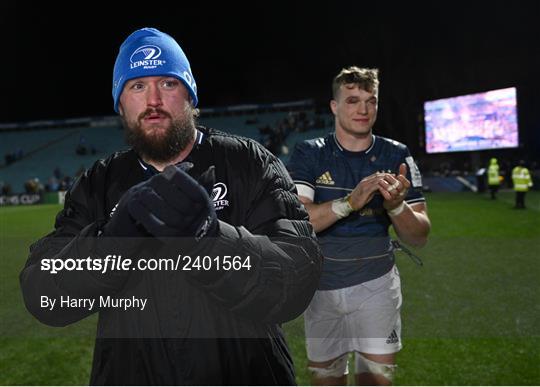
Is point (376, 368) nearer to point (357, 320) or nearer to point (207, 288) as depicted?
point (357, 320)

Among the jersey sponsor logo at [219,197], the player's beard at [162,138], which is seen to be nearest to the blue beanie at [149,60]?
the player's beard at [162,138]

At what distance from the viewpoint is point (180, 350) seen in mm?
1470

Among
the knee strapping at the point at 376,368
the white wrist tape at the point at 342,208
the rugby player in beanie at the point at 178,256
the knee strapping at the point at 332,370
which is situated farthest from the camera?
the knee strapping at the point at 332,370

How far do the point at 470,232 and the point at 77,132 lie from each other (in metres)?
28.8

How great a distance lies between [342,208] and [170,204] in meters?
1.39

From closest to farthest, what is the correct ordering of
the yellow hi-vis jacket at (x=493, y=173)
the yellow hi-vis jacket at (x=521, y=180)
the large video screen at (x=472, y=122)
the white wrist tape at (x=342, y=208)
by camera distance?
the white wrist tape at (x=342, y=208)
the yellow hi-vis jacket at (x=521, y=180)
the yellow hi-vis jacket at (x=493, y=173)
the large video screen at (x=472, y=122)

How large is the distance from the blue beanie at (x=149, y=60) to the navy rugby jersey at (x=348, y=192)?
48.0 inches

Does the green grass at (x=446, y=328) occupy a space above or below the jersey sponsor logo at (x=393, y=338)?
below

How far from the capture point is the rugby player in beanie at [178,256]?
132 centimetres

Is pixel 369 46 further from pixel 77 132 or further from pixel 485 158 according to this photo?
pixel 77 132

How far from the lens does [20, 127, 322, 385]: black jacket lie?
134 cm

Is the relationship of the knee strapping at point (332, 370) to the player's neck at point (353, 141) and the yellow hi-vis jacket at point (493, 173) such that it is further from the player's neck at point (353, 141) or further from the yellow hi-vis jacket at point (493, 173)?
the yellow hi-vis jacket at point (493, 173)

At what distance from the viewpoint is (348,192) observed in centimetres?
269

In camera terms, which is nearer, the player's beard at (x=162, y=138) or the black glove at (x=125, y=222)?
the black glove at (x=125, y=222)
